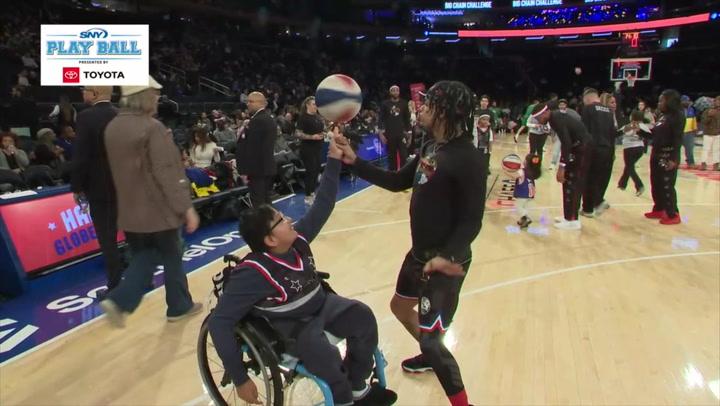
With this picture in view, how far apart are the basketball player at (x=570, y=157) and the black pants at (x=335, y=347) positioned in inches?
162

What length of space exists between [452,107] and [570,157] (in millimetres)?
4290

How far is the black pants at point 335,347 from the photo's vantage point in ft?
7.30

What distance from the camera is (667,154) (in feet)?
20.5

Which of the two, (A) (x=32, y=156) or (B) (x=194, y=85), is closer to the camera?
(A) (x=32, y=156)

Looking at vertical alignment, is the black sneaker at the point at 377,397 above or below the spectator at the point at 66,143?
below

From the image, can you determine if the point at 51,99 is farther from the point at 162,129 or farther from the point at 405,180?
the point at 405,180

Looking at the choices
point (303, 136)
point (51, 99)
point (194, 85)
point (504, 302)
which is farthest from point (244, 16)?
point (504, 302)

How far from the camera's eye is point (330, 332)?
2381 mm

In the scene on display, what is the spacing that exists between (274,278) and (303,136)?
507cm

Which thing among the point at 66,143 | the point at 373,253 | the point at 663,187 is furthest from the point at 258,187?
the point at 663,187

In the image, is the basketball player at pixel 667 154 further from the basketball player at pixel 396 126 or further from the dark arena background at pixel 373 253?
the basketball player at pixel 396 126

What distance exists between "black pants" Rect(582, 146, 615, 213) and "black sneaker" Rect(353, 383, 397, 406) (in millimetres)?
4718

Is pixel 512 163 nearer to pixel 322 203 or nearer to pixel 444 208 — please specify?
pixel 322 203

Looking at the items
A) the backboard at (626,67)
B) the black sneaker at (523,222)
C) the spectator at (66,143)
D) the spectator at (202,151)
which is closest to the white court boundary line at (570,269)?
the black sneaker at (523,222)
